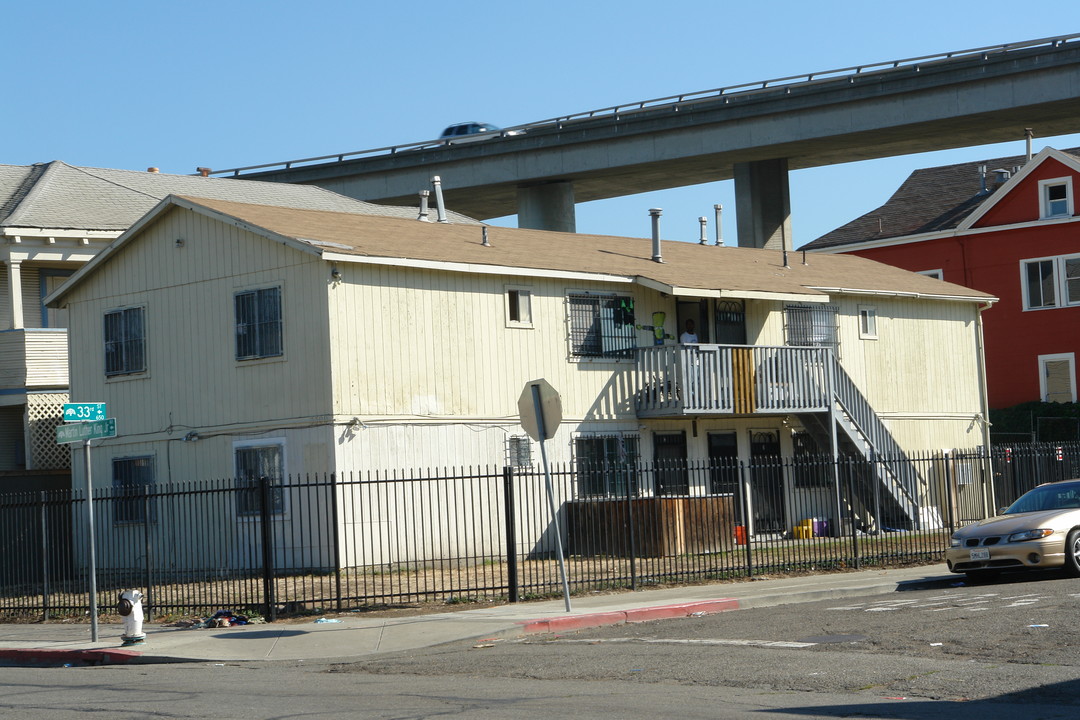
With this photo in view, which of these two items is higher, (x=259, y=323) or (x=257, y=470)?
(x=259, y=323)

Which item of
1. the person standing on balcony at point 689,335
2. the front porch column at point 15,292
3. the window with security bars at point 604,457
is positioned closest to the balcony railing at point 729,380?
the window with security bars at point 604,457

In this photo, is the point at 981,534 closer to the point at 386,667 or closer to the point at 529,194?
the point at 386,667

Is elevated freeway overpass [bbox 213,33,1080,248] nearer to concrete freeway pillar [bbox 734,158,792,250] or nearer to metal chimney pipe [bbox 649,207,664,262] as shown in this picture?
concrete freeway pillar [bbox 734,158,792,250]

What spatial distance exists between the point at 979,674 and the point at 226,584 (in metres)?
13.8

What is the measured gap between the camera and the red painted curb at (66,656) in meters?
15.3

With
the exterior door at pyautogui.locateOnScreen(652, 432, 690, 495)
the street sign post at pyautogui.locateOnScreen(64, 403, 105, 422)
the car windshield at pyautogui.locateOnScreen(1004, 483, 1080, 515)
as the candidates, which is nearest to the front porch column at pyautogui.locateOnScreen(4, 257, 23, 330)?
the exterior door at pyautogui.locateOnScreen(652, 432, 690, 495)

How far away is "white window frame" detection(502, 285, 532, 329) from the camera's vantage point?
27.1 m

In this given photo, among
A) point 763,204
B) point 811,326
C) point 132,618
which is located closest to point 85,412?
point 132,618

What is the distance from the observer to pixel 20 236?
30.7m

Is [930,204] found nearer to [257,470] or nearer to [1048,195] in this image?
[1048,195]

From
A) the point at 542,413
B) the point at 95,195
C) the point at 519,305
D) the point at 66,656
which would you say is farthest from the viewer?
the point at 95,195

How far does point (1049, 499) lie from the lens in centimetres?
2028

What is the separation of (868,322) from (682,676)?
76.2 feet

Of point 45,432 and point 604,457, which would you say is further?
point 45,432
